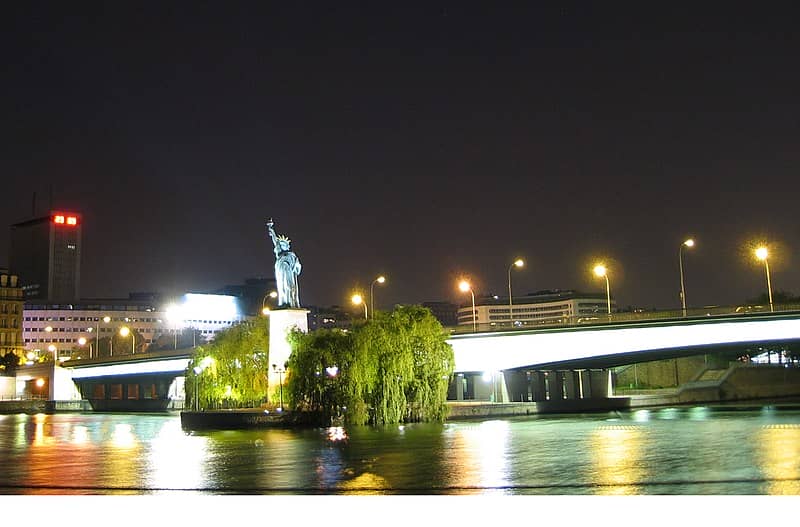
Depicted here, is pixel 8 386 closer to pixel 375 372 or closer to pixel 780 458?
pixel 375 372

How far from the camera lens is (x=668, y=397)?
9594 centimetres

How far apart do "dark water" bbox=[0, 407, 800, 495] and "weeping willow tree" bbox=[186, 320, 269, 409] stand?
19.9 meters

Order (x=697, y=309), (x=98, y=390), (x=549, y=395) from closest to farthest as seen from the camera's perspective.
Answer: (x=697, y=309) < (x=549, y=395) < (x=98, y=390)

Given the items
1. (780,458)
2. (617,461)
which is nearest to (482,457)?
(617,461)

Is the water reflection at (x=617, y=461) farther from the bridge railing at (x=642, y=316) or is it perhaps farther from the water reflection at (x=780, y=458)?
the bridge railing at (x=642, y=316)

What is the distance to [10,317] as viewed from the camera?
182125mm

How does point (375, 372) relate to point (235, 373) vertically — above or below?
below

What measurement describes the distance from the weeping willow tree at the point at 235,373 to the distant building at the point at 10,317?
120717 mm

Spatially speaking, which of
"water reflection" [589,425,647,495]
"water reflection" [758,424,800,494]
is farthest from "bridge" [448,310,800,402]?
"water reflection" [589,425,647,495]

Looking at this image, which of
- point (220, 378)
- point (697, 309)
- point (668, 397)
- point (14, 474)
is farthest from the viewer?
point (668, 397)

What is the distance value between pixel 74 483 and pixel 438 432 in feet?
85.5

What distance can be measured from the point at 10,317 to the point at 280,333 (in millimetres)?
133589
